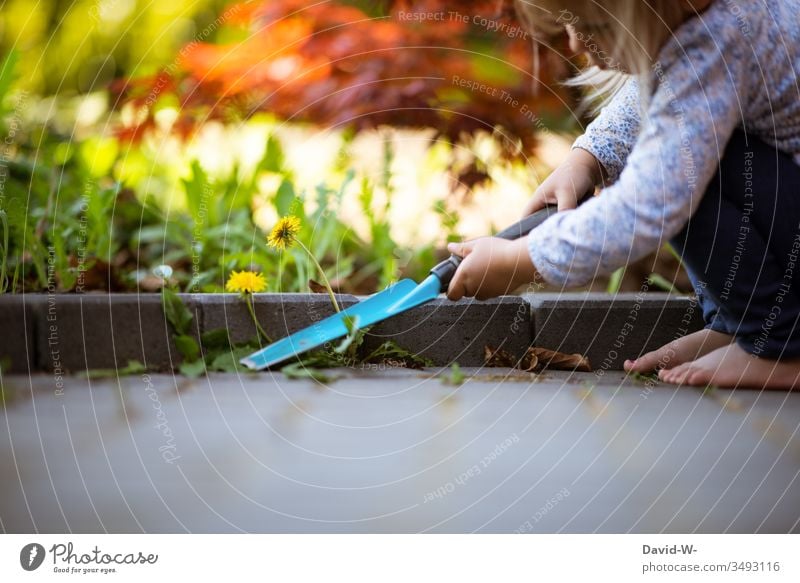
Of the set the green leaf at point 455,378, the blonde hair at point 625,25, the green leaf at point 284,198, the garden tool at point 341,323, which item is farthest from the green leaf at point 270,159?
the blonde hair at point 625,25

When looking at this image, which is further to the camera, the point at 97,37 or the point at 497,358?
the point at 97,37

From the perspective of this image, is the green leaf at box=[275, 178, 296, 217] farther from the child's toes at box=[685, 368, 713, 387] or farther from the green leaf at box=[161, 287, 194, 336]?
the child's toes at box=[685, 368, 713, 387]

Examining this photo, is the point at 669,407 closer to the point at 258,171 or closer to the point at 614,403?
the point at 614,403

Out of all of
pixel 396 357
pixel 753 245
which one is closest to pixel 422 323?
pixel 396 357

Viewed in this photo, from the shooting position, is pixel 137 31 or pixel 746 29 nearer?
pixel 746 29

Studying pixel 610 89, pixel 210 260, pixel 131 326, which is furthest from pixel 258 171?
pixel 610 89

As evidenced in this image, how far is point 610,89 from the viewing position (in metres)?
0.98

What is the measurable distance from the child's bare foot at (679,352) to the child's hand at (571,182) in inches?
8.6

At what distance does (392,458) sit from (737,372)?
1.44 feet

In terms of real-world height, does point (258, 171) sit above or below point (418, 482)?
above

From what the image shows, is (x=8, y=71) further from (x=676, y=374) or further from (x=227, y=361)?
(x=676, y=374)

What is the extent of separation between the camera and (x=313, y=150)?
152 cm

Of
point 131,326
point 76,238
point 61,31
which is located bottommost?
point 131,326
